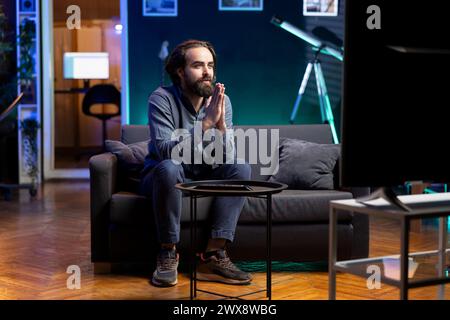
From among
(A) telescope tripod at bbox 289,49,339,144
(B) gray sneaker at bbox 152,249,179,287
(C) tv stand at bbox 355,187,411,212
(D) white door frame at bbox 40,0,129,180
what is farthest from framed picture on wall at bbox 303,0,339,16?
(C) tv stand at bbox 355,187,411,212

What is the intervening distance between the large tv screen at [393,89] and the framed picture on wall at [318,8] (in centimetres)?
534

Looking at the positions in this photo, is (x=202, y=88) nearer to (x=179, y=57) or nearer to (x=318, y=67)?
(x=179, y=57)

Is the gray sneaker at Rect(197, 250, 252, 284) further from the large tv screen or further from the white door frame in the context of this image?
the white door frame

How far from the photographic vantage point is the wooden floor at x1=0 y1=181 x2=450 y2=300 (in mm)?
3004

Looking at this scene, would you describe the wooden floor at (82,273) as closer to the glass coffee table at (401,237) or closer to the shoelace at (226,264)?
the shoelace at (226,264)

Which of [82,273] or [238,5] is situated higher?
[238,5]

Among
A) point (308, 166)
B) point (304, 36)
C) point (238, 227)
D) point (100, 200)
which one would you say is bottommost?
point (238, 227)

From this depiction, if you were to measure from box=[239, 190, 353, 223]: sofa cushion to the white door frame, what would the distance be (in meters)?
4.30

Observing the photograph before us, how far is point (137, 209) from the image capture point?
3.28 meters

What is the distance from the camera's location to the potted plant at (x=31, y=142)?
22.1ft

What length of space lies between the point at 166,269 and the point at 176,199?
13.0 inches

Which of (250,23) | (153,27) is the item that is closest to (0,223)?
(153,27)

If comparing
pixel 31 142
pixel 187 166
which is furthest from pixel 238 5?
pixel 187 166

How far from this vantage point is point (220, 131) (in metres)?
3.23
